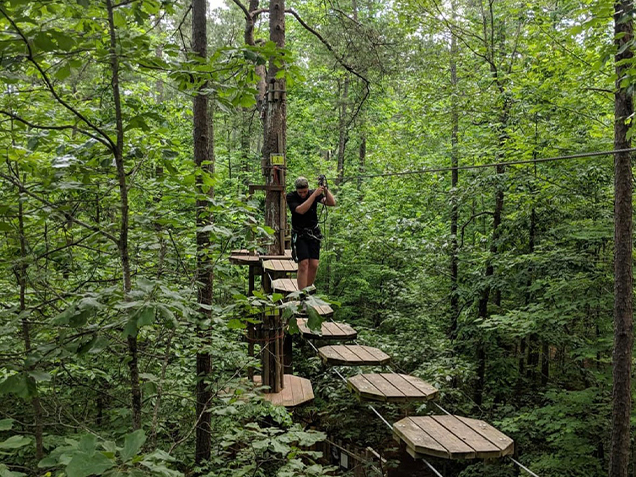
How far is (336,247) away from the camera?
37.0 ft

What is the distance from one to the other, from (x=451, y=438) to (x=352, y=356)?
1.22 metres

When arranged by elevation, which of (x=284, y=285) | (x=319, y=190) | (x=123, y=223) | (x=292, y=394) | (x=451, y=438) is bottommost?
(x=292, y=394)

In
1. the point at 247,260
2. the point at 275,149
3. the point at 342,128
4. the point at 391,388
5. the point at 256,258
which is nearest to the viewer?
the point at 391,388

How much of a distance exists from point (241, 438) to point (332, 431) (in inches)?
180

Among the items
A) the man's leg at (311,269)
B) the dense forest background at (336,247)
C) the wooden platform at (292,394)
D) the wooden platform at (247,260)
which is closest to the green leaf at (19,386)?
the dense forest background at (336,247)

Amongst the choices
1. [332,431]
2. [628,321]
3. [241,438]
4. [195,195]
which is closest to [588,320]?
[628,321]

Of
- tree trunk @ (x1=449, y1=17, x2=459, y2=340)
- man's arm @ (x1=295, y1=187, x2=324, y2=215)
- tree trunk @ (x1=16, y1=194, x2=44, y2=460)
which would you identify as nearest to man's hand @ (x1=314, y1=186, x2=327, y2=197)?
man's arm @ (x1=295, y1=187, x2=324, y2=215)

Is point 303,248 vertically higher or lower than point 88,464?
higher

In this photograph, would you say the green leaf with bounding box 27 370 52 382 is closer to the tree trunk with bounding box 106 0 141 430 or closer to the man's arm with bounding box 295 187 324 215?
the tree trunk with bounding box 106 0 141 430

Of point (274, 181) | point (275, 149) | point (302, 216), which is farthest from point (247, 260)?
point (302, 216)

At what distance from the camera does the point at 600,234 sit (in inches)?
224

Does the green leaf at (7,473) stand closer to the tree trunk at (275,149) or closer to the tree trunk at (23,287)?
the tree trunk at (23,287)

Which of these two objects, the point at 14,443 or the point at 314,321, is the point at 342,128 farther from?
the point at 14,443

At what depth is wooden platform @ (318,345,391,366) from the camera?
416 cm
